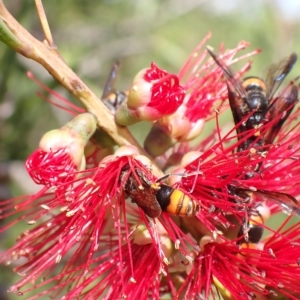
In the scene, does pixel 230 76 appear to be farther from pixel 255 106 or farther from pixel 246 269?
pixel 246 269

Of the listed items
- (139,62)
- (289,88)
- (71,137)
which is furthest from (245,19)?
Answer: (71,137)

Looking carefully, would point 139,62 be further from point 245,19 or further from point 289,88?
point 289,88

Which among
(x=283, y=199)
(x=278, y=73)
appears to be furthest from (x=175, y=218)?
(x=278, y=73)

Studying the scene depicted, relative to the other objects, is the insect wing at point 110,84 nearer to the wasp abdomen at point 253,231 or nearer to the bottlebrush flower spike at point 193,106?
the bottlebrush flower spike at point 193,106

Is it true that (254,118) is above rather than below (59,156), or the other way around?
below

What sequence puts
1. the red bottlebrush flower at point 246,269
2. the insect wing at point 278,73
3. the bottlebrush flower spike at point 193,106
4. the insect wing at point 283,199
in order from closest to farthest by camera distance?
the insect wing at point 283,199 < the red bottlebrush flower at point 246,269 < the bottlebrush flower spike at point 193,106 < the insect wing at point 278,73

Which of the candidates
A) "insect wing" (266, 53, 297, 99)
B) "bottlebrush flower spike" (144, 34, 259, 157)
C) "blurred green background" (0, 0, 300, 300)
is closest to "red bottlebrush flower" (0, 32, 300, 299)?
"bottlebrush flower spike" (144, 34, 259, 157)

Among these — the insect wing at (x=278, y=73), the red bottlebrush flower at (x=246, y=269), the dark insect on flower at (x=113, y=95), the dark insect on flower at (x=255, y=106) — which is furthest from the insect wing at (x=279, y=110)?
the dark insect on flower at (x=113, y=95)

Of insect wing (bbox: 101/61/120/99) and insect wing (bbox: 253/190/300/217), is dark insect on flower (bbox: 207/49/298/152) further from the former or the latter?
insect wing (bbox: 101/61/120/99)
